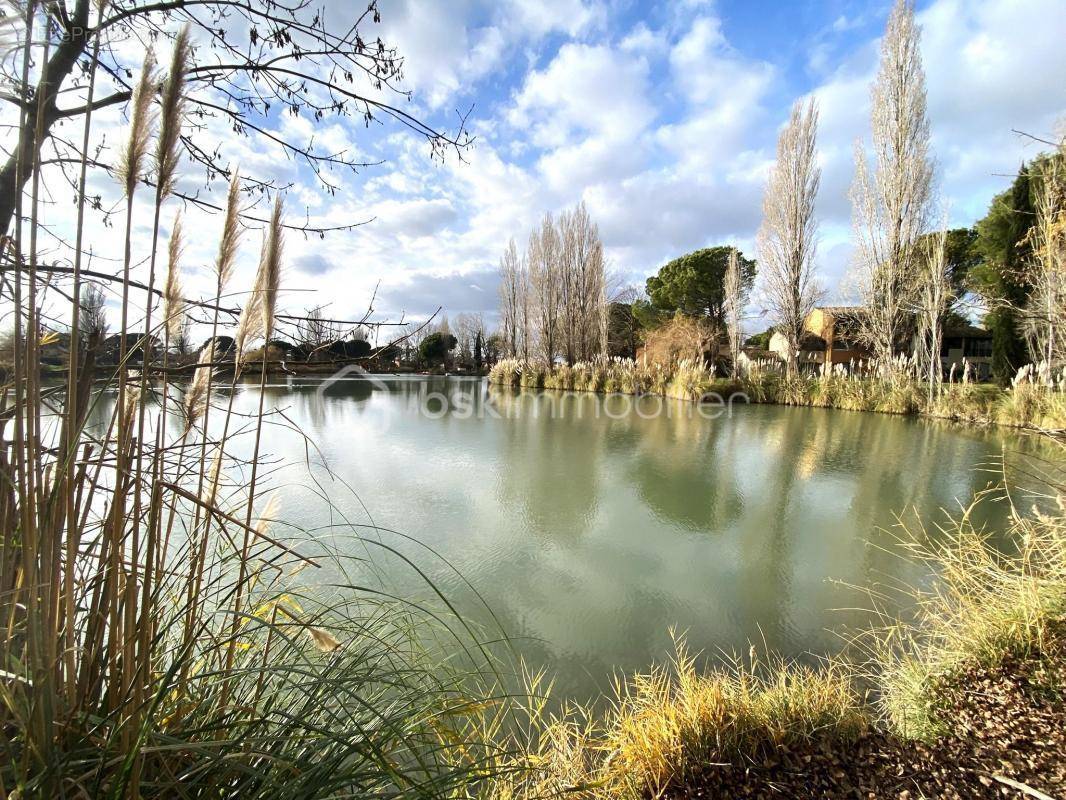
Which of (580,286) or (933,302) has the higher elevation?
(580,286)

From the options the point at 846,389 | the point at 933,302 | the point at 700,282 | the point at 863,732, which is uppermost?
the point at 700,282

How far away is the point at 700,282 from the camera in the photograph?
66.6 feet

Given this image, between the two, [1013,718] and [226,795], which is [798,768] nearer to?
[1013,718]

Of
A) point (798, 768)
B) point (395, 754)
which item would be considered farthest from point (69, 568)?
point (798, 768)

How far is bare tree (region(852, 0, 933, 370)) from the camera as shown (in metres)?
10.5

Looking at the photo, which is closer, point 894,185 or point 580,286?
point 894,185

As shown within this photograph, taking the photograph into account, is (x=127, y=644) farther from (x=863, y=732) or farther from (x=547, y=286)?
(x=547, y=286)

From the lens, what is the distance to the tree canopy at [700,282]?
20109 millimetres

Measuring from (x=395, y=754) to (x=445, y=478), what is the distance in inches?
128

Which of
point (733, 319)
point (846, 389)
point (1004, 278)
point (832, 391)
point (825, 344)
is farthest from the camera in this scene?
point (825, 344)

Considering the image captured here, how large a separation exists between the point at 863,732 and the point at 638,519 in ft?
6.62

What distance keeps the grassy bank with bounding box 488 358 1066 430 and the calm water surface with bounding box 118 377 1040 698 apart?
95cm

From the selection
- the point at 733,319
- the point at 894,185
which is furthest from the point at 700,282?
the point at 894,185

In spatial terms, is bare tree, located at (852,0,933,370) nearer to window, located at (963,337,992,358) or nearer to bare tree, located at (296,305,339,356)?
window, located at (963,337,992,358)
